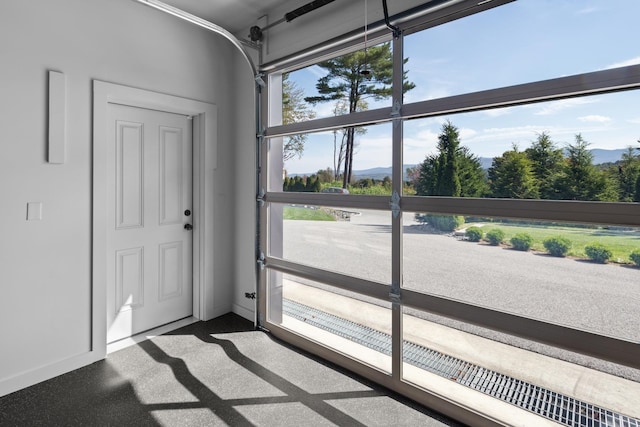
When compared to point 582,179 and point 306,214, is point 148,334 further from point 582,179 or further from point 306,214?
point 582,179

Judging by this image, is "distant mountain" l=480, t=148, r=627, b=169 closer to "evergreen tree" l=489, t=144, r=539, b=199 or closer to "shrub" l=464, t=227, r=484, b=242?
"evergreen tree" l=489, t=144, r=539, b=199

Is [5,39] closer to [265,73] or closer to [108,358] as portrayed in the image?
[265,73]

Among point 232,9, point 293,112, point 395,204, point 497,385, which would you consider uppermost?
point 232,9

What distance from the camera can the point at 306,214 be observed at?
9.43 ft

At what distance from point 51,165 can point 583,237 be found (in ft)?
10.5

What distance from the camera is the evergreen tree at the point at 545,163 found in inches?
65.2

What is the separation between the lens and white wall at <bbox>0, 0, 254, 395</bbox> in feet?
6.93

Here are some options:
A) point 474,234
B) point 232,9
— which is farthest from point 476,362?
point 232,9

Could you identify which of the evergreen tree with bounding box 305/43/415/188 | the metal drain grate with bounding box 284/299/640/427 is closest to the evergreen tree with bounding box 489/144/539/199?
the evergreen tree with bounding box 305/43/415/188

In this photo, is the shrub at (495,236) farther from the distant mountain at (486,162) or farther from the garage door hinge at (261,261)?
the garage door hinge at (261,261)

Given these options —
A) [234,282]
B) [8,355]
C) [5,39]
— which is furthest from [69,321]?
[5,39]

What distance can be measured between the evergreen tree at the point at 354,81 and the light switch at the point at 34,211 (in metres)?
2.08

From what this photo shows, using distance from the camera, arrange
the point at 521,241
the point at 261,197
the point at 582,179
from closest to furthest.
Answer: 1. the point at 582,179
2. the point at 521,241
3. the point at 261,197

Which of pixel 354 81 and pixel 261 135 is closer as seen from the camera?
pixel 354 81
